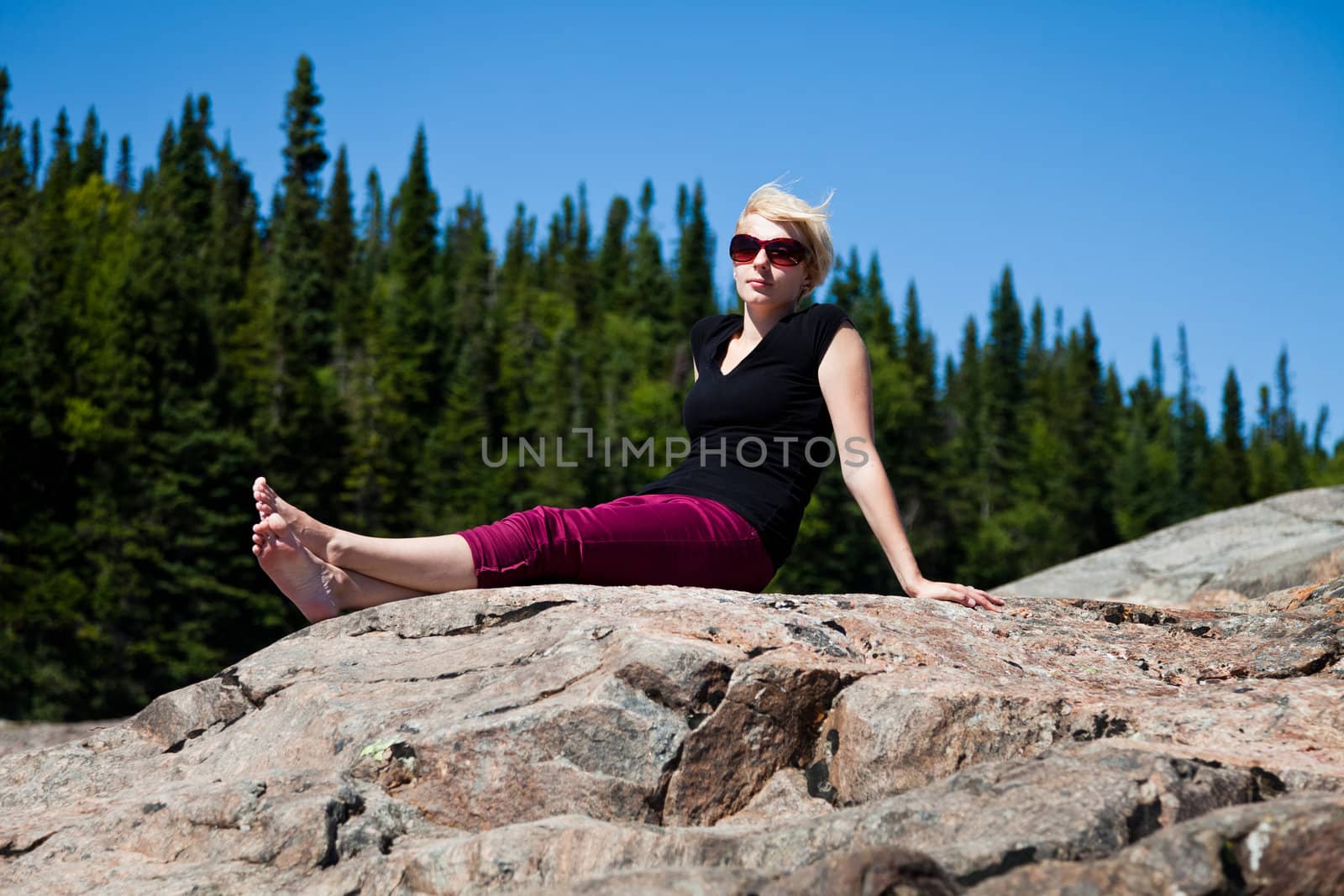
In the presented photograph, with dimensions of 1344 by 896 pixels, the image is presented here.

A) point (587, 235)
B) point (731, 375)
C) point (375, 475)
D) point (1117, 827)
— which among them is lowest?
point (1117, 827)

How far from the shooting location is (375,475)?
5269cm

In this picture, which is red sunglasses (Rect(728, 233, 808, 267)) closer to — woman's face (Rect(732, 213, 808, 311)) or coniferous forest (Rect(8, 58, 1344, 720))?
woman's face (Rect(732, 213, 808, 311))

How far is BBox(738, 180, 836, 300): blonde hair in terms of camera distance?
4762 millimetres

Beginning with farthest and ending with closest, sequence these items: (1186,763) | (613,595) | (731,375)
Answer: (731,375), (613,595), (1186,763)

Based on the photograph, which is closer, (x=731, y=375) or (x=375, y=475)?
(x=731, y=375)

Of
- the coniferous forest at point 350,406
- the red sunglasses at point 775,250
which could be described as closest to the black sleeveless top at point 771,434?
the red sunglasses at point 775,250

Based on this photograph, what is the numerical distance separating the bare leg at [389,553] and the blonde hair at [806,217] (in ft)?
5.75

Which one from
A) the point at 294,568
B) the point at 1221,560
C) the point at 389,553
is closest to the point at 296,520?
the point at 294,568

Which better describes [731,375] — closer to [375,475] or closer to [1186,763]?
[1186,763]

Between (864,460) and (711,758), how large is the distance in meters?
1.51

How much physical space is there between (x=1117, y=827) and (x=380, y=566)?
266cm

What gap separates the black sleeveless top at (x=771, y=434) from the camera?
4613mm

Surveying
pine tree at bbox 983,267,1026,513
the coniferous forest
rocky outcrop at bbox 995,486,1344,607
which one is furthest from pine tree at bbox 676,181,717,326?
rocky outcrop at bbox 995,486,1344,607

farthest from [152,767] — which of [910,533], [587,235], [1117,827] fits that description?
[587,235]
